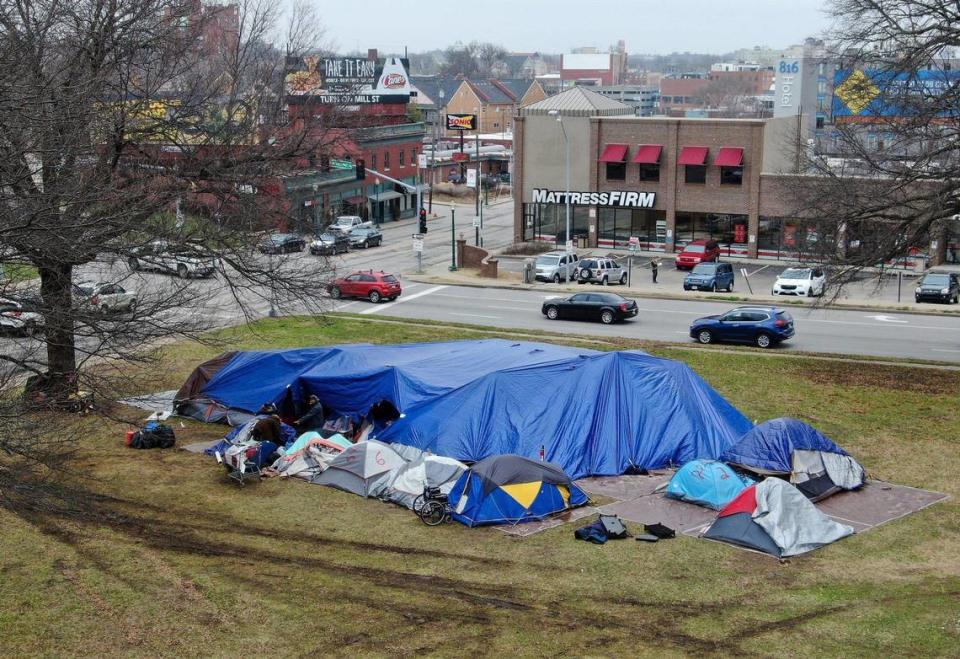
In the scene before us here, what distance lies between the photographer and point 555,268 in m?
54.5

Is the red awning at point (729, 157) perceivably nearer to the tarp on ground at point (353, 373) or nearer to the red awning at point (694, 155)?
the red awning at point (694, 155)

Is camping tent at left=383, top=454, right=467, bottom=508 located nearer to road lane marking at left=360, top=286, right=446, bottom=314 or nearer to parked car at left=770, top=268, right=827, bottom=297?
road lane marking at left=360, top=286, right=446, bottom=314

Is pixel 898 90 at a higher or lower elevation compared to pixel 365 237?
higher

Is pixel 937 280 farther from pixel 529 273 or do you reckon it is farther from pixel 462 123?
pixel 462 123

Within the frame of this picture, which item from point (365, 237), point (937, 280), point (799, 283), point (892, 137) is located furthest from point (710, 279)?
point (365, 237)

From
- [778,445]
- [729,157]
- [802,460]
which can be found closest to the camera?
[802,460]

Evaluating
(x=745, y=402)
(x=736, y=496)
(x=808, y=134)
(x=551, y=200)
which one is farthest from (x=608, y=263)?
(x=736, y=496)

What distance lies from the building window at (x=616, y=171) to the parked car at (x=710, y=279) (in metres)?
14.3

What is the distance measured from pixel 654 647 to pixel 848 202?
18.6 metres

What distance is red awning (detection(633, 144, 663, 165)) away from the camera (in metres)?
63.1

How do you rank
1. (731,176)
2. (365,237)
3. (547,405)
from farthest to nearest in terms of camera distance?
(365,237) → (731,176) → (547,405)

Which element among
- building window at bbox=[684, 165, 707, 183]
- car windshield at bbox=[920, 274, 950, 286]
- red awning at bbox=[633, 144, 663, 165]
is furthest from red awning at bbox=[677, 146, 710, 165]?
car windshield at bbox=[920, 274, 950, 286]

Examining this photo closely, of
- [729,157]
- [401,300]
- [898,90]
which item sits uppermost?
[898,90]

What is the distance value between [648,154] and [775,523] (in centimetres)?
4858
